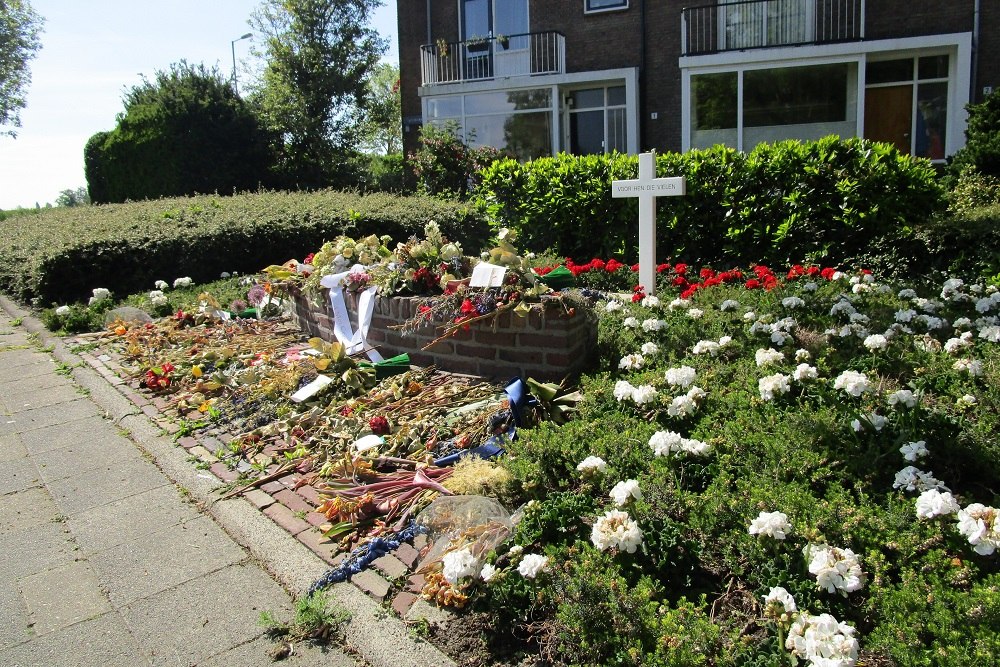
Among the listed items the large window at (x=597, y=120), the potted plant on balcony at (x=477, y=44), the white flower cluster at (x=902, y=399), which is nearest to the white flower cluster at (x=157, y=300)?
the white flower cluster at (x=902, y=399)

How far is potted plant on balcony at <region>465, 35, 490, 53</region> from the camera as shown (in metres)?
20.0

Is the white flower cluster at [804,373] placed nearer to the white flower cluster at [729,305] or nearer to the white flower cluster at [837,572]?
the white flower cluster at [837,572]

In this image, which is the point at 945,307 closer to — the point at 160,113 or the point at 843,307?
the point at 843,307

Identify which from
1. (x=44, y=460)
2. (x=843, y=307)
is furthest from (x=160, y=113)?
(x=843, y=307)

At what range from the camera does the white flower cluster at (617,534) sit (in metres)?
2.51

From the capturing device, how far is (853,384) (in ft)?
11.2

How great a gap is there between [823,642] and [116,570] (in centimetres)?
273

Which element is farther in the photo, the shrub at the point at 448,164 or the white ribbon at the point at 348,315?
the shrub at the point at 448,164

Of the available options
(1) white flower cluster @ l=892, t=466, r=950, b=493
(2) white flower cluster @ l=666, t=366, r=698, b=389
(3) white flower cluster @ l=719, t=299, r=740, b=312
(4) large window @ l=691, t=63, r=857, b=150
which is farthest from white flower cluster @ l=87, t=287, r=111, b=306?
(4) large window @ l=691, t=63, r=857, b=150

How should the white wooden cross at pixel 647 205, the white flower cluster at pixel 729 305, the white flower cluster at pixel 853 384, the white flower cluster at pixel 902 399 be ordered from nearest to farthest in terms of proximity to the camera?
the white flower cluster at pixel 902 399 → the white flower cluster at pixel 853 384 → the white flower cluster at pixel 729 305 → the white wooden cross at pixel 647 205

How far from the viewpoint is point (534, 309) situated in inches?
173

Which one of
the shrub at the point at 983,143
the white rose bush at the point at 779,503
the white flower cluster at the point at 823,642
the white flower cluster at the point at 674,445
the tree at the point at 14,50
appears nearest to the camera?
the white flower cluster at the point at 823,642

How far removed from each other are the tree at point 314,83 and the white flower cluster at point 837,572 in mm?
21817

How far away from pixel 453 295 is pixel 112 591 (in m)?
2.49
